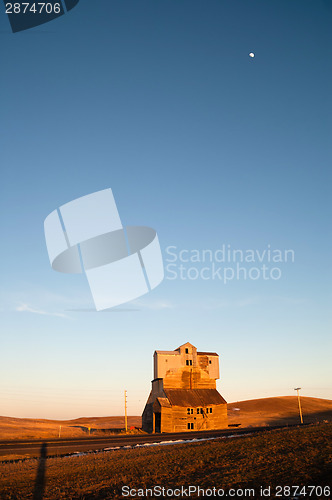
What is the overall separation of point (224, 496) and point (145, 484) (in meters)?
3.88

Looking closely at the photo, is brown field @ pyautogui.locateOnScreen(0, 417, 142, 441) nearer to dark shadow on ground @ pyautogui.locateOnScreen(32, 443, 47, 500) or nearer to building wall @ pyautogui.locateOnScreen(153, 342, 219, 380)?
building wall @ pyautogui.locateOnScreen(153, 342, 219, 380)

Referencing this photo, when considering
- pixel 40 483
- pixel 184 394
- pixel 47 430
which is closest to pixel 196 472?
pixel 40 483

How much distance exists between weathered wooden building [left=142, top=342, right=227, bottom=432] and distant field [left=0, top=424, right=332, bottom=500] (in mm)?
39253

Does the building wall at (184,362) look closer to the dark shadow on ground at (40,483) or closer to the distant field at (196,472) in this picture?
the dark shadow on ground at (40,483)

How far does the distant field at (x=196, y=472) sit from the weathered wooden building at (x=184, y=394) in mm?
39253

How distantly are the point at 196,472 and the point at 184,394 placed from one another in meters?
48.0

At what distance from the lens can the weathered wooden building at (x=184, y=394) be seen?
5594 centimetres

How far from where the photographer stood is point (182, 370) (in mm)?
62062

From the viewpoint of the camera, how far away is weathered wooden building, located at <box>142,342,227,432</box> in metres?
55.9

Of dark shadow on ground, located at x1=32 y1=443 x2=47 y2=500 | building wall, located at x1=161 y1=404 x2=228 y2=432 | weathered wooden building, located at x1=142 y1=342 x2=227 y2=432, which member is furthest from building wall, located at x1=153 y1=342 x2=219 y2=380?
dark shadow on ground, located at x1=32 y1=443 x2=47 y2=500

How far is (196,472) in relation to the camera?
13859 mm

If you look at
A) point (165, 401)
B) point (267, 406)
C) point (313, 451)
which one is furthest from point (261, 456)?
point (267, 406)

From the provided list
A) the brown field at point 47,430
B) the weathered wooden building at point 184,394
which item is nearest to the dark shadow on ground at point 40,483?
the brown field at point 47,430

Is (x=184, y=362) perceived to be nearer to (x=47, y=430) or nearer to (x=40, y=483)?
(x=47, y=430)
